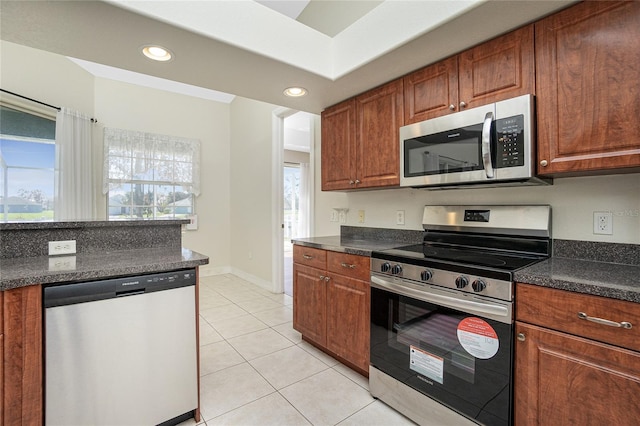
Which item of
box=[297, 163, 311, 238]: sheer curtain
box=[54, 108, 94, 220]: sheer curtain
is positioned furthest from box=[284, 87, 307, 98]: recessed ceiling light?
box=[297, 163, 311, 238]: sheer curtain

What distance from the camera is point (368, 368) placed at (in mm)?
1918

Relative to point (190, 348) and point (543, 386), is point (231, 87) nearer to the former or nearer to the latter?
point (190, 348)

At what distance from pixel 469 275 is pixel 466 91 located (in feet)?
3.53

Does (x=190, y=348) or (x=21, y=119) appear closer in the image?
(x=190, y=348)

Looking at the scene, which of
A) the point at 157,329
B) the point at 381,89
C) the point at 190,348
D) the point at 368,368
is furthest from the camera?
the point at 381,89

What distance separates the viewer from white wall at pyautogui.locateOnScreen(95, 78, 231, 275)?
4.32 m

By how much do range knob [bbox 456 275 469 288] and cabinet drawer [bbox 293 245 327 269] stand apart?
40.4 inches

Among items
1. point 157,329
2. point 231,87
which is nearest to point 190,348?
point 157,329

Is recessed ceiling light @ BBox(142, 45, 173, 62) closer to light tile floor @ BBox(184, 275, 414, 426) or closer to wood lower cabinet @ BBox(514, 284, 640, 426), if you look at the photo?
light tile floor @ BBox(184, 275, 414, 426)

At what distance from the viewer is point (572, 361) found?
1.11 m

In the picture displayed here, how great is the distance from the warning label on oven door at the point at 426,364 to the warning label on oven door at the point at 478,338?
0.18 m

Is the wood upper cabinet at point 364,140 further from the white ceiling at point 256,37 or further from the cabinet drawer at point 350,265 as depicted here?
the cabinet drawer at point 350,265

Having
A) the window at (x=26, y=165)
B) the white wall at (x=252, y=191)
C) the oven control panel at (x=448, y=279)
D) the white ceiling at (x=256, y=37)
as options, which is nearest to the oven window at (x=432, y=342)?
the oven control panel at (x=448, y=279)

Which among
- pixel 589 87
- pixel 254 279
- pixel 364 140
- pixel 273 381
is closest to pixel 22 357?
pixel 273 381
